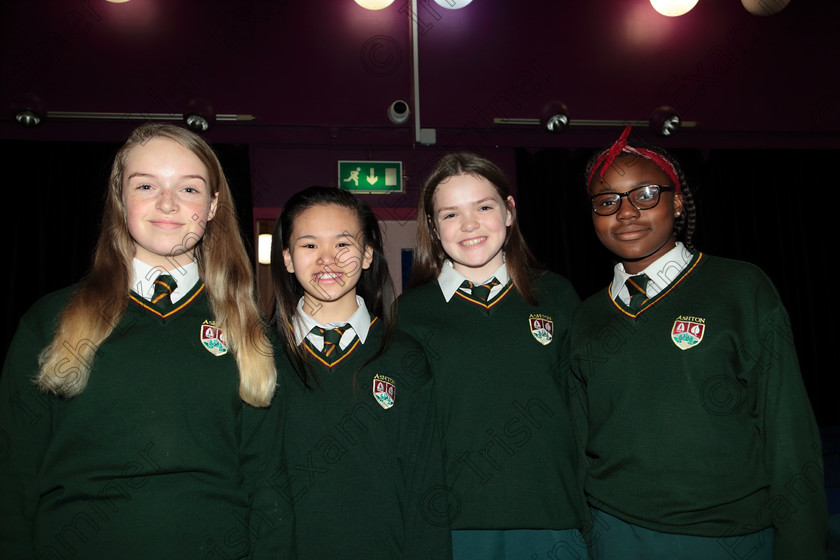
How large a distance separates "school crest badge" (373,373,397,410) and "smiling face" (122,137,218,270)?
63 centimetres

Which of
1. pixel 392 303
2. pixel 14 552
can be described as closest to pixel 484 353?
pixel 392 303

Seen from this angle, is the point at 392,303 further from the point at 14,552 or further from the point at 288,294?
the point at 14,552

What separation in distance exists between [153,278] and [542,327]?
3.72 ft

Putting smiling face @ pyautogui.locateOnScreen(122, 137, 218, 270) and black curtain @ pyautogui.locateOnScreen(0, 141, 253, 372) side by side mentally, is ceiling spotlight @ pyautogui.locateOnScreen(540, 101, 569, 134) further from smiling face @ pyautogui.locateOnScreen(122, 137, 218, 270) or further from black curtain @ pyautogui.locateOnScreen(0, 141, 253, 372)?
smiling face @ pyautogui.locateOnScreen(122, 137, 218, 270)

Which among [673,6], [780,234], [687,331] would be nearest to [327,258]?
[687,331]

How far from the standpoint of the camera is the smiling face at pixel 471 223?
1934 millimetres

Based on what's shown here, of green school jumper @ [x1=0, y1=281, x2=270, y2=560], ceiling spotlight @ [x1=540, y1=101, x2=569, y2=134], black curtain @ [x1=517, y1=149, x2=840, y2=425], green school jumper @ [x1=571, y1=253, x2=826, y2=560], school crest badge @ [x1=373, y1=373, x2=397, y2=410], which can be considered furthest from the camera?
black curtain @ [x1=517, y1=149, x2=840, y2=425]

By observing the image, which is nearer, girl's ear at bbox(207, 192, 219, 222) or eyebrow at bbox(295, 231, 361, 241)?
girl's ear at bbox(207, 192, 219, 222)

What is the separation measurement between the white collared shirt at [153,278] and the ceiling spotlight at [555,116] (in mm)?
3752

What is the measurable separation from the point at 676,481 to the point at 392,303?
98cm

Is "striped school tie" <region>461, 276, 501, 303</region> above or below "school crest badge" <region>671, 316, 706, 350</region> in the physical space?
→ above

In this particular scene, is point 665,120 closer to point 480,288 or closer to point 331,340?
point 480,288

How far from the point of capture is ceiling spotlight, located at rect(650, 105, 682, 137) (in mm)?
4816

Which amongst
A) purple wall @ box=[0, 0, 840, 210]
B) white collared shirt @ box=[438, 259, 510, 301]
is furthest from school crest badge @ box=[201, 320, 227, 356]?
purple wall @ box=[0, 0, 840, 210]
